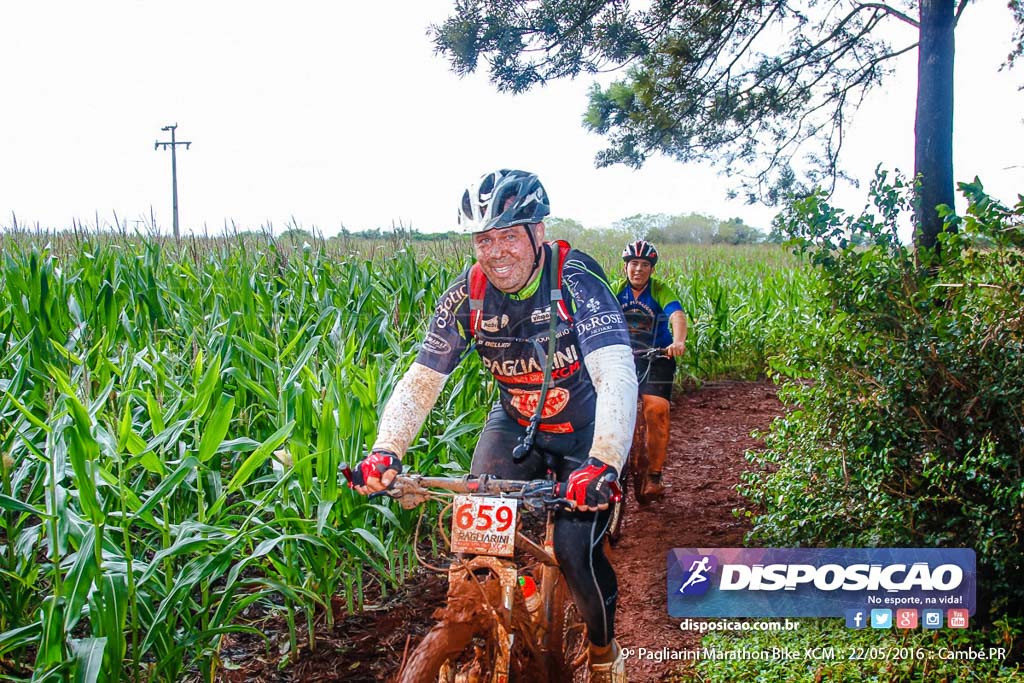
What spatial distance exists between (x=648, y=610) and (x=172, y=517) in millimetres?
2287

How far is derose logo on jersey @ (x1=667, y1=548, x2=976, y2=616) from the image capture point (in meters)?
3.77

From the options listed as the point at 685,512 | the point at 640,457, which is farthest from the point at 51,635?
the point at 685,512

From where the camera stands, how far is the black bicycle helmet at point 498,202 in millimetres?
2832

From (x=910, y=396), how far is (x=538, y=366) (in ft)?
6.17

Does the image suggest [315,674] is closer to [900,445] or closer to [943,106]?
[900,445]

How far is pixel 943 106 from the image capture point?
6.13 metres

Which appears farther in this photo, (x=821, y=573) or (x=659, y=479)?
(x=659, y=479)

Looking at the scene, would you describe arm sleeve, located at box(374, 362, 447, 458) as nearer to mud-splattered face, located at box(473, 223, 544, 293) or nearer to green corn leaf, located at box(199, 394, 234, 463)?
mud-splattered face, located at box(473, 223, 544, 293)

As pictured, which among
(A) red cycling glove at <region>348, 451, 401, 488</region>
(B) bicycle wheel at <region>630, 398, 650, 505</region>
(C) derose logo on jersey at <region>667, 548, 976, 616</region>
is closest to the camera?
(A) red cycling glove at <region>348, 451, 401, 488</region>

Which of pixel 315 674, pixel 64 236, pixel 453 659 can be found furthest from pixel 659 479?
pixel 64 236

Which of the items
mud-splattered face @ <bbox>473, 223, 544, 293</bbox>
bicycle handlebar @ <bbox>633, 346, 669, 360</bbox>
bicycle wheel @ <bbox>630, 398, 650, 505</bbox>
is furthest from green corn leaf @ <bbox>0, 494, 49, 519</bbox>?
bicycle wheel @ <bbox>630, 398, 650, 505</bbox>

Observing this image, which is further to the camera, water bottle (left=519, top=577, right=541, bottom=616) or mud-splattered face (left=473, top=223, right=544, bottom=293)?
mud-splattered face (left=473, top=223, right=544, bottom=293)

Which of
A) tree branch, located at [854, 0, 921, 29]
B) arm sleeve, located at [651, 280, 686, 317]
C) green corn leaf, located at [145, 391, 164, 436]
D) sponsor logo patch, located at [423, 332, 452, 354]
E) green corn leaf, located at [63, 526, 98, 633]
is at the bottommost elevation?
green corn leaf, located at [63, 526, 98, 633]

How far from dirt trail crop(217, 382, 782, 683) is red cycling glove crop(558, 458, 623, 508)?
63 centimetres
